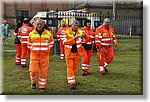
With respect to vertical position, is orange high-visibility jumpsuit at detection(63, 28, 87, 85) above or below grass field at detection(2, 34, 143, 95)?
above

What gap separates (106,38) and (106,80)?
1160mm

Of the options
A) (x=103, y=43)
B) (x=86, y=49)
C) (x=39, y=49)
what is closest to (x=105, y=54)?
(x=103, y=43)

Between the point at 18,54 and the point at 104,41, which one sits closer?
the point at 104,41

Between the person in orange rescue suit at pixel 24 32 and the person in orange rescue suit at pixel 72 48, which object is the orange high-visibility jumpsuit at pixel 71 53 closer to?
the person in orange rescue suit at pixel 72 48

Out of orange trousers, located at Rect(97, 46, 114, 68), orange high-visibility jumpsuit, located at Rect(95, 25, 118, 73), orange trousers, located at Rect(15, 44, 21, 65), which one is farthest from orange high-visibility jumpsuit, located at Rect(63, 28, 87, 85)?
orange trousers, located at Rect(15, 44, 21, 65)

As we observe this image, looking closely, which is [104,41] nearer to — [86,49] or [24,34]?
[86,49]

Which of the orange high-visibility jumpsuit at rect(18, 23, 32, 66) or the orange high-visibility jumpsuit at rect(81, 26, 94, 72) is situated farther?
the orange high-visibility jumpsuit at rect(18, 23, 32, 66)

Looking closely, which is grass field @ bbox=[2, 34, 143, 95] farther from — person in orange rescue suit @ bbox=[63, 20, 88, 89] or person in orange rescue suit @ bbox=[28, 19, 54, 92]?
person in orange rescue suit @ bbox=[28, 19, 54, 92]

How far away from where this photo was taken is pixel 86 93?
21.9 feet

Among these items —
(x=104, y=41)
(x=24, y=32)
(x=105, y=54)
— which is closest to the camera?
(x=104, y=41)

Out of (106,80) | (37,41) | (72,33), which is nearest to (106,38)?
(106,80)

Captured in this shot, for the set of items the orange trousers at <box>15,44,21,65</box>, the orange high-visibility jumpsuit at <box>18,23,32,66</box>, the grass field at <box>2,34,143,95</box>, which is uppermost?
the orange high-visibility jumpsuit at <box>18,23,32,66</box>

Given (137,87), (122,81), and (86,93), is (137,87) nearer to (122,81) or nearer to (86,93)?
(122,81)

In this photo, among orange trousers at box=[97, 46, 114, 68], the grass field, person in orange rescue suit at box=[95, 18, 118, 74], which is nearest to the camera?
the grass field
